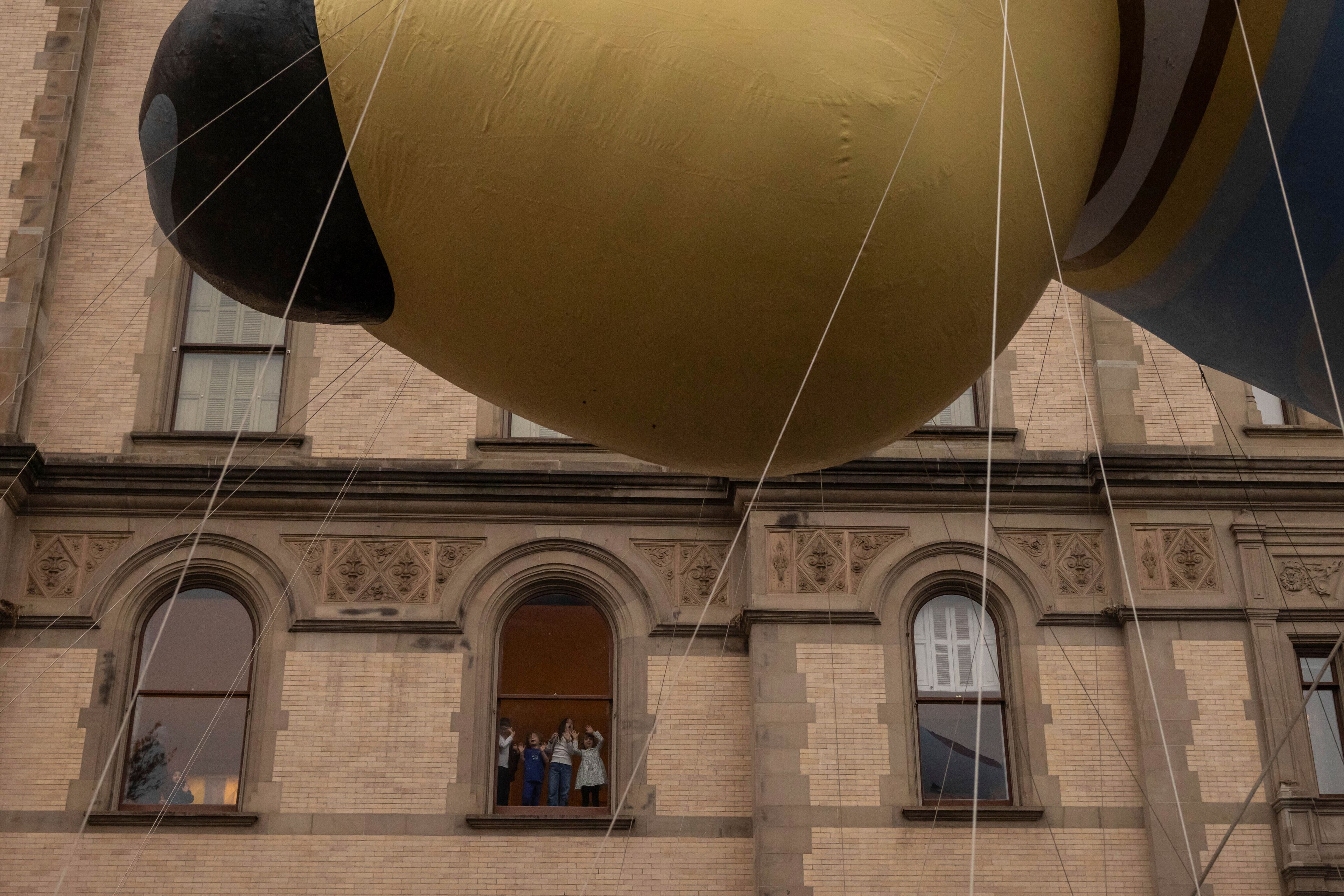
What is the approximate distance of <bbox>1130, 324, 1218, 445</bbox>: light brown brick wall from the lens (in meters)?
15.3

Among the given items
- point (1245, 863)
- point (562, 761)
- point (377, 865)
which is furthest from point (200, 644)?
point (1245, 863)

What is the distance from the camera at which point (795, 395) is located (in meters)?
5.02

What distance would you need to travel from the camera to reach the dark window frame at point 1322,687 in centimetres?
1419

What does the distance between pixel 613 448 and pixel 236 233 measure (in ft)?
4.88

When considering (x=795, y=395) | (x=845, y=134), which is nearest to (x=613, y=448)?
(x=795, y=395)

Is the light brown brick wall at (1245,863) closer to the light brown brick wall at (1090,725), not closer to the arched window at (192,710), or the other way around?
the light brown brick wall at (1090,725)

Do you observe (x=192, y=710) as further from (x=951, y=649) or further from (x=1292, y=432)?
(x=1292, y=432)

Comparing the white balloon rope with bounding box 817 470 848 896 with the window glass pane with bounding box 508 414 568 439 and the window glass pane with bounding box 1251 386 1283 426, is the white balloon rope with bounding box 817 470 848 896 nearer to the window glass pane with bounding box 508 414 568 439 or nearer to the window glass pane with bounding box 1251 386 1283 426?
the window glass pane with bounding box 508 414 568 439

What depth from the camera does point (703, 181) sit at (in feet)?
14.7

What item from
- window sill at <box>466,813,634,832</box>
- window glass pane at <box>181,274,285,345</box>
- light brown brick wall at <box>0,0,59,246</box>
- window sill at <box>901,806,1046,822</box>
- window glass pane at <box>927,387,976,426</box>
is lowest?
window sill at <box>466,813,634,832</box>

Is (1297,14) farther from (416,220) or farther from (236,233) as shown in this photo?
(236,233)

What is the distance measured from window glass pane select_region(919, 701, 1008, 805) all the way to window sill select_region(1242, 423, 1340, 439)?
12.8 feet

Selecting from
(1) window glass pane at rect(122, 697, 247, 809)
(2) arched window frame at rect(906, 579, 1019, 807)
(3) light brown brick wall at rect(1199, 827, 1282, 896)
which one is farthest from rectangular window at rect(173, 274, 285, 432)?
(3) light brown brick wall at rect(1199, 827, 1282, 896)

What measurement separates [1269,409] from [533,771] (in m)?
8.38
